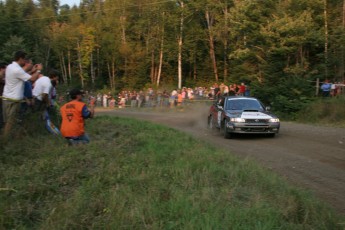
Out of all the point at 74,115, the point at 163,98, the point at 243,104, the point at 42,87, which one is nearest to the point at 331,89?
the point at 243,104

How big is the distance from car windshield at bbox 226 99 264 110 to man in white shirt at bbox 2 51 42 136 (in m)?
7.96

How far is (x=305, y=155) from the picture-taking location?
33.0ft

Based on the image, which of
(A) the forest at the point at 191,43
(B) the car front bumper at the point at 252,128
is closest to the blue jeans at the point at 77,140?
(B) the car front bumper at the point at 252,128

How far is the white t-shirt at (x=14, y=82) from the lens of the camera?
8.45 metres

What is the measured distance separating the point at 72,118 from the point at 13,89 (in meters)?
1.78

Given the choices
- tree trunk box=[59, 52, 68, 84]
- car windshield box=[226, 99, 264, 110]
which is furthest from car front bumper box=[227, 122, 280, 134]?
tree trunk box=[59, 52, 68, 84]

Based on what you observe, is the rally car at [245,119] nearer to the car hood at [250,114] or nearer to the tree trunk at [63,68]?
the car hood at [250,114]

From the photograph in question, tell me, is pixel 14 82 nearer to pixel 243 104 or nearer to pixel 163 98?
pixel 243 104

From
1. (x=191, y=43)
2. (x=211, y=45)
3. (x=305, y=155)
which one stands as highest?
(x=191, y=43)

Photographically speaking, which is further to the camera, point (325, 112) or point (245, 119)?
point (325, 112)

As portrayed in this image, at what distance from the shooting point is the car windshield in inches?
574

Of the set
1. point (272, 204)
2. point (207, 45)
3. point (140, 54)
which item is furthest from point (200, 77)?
point (272, 204)

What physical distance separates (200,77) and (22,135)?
50.1m

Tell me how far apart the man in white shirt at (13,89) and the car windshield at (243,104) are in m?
7.96
